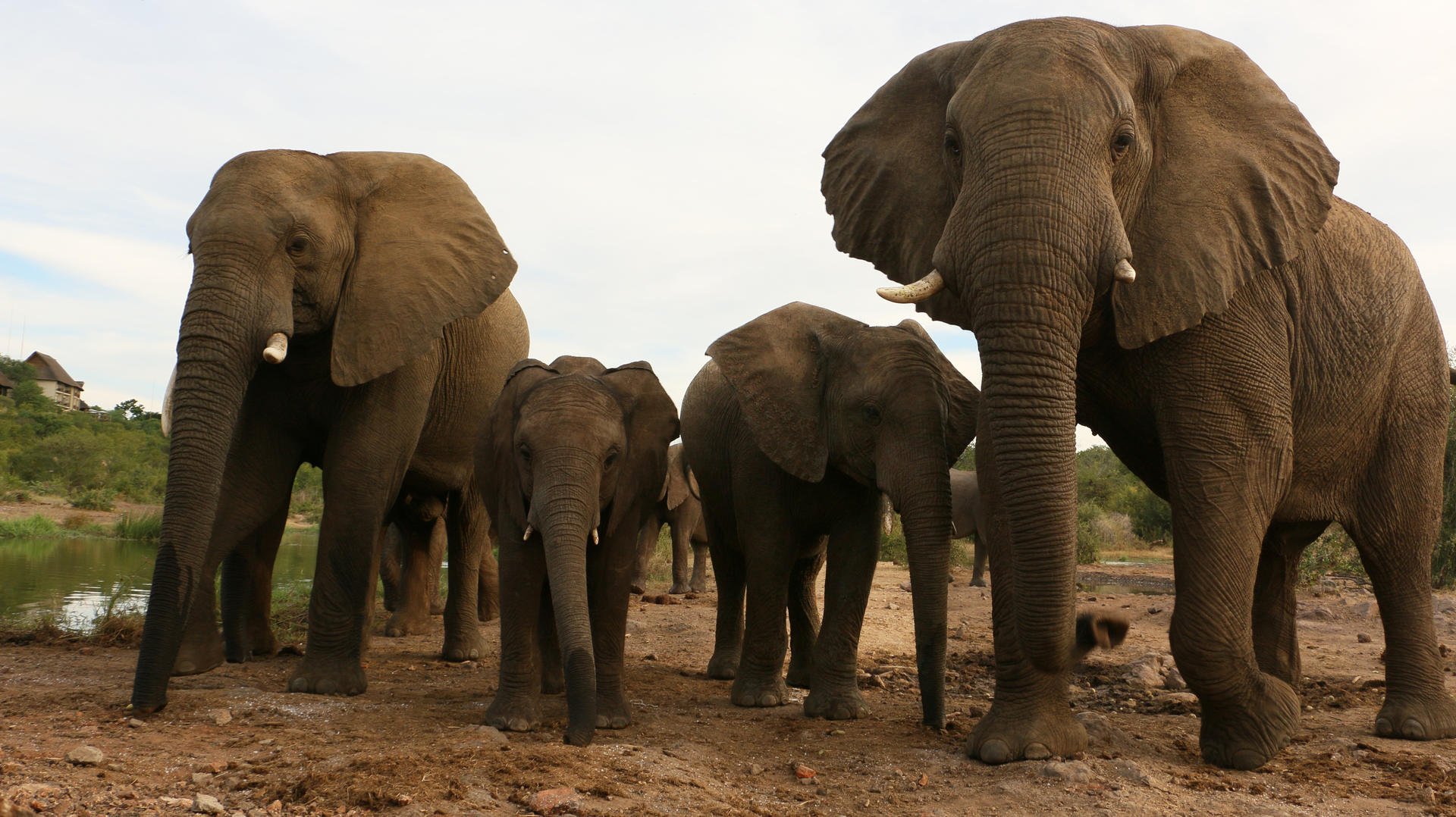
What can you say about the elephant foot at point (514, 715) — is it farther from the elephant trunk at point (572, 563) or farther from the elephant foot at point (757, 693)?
the elephant foot at point (757, 693)

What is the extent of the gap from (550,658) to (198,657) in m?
2.25

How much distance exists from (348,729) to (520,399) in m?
1.82

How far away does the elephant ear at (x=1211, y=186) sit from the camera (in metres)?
5.54

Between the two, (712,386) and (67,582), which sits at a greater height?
(712,386)

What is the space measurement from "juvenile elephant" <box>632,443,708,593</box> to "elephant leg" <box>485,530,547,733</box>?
29.7 feet

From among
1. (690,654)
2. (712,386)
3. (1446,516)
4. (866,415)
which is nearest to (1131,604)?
(1446,516)

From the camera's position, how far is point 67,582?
1573 centimetres

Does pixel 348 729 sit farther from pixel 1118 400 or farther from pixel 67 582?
pixel 67 582

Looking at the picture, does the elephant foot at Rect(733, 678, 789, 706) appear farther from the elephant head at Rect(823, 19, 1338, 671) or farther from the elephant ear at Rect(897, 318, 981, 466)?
the elephant head at Rect(823, 19, 1338, 671)

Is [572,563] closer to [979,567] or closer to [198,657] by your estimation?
[198,657]

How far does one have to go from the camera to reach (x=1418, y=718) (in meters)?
6.84

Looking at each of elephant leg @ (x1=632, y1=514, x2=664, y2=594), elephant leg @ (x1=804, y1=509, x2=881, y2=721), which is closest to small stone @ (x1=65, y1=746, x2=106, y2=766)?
elephant leg @ (x1=804, y1=509, x2=881, y2=721)

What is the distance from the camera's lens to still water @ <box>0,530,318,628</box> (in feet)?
40.0

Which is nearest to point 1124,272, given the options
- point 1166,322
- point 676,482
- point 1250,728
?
point 1166,322
